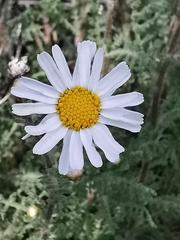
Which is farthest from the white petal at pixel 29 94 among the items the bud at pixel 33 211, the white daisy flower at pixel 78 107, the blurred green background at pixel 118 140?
the bud at pixel 33 211

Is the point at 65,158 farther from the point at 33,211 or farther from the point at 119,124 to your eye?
the point at 33,211

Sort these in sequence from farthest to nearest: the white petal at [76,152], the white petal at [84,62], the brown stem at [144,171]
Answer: the brown stem at [144,171] → the white petal at [84,62] → the white petal at [76,152]

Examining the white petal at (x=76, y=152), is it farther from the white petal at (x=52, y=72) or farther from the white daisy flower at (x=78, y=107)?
the white petal at (x=52, y=72)

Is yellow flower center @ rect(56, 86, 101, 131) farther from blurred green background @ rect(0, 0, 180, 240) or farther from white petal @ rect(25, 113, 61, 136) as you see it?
blurred green background @ rect(0, 0, 180, 240)

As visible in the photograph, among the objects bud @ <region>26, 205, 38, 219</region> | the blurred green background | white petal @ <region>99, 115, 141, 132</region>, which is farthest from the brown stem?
white petal @ <region>99, 115, 141, 132</region>

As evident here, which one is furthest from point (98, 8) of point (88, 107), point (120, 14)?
point (88, 107)
